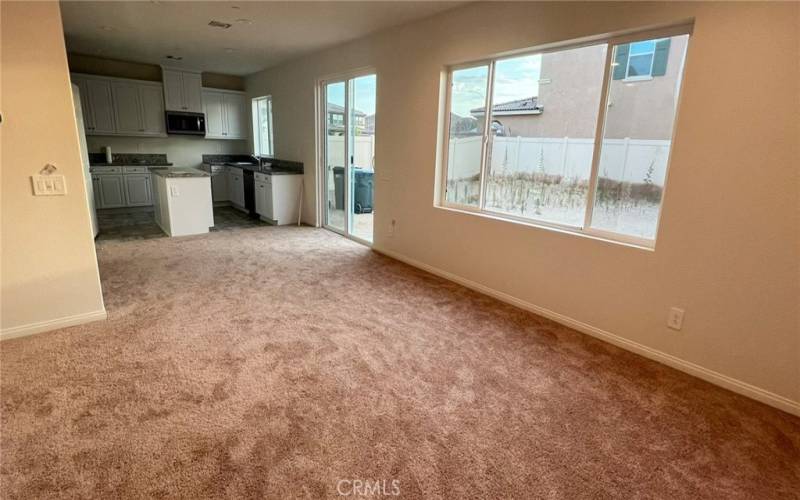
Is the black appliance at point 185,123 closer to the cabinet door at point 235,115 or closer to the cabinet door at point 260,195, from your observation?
the cabinet door at point 235,115

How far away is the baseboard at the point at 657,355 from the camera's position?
224 cm

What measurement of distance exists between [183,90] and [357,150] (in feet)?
13.4

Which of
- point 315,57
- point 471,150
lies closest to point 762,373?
point 471,150

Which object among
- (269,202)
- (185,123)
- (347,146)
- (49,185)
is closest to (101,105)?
(185,123)

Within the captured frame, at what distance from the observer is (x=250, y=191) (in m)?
7.23

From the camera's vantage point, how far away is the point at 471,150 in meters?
3.90

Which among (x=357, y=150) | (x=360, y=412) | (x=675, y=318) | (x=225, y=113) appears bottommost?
(x=360, y=412)

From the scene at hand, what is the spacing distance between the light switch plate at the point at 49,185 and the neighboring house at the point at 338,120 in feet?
11.8

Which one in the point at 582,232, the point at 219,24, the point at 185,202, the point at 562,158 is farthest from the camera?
the point at 185,202

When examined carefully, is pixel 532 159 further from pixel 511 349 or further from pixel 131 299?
pixel 131 299

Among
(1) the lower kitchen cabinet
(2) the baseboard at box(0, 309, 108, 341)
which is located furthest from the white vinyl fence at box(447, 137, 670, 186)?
(1) the lower kitchen cabinet

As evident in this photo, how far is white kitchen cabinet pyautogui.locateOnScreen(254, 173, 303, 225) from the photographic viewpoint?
6.44m

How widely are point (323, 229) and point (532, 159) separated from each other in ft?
12.5

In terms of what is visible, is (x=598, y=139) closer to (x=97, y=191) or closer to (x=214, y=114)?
(x=214, y=114)
